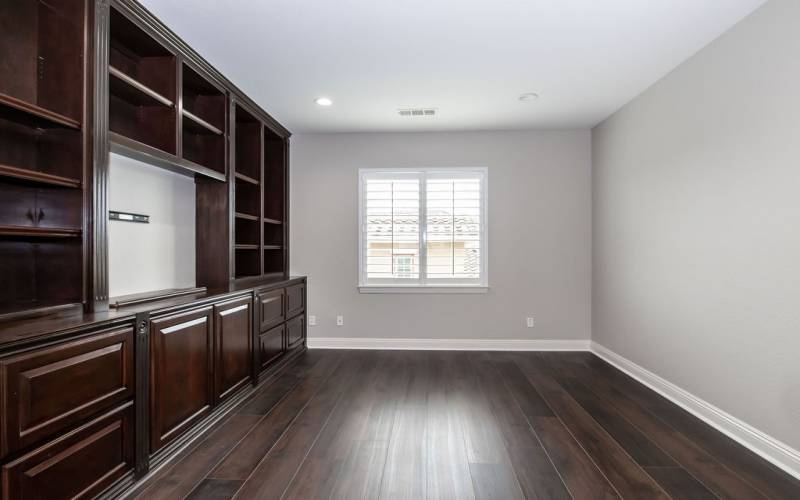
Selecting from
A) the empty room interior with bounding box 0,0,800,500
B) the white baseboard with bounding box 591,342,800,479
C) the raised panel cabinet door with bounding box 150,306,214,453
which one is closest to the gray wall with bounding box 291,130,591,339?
the empty room interior with bounding box 0,0,800,500

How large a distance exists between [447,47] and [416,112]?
1.30 metres

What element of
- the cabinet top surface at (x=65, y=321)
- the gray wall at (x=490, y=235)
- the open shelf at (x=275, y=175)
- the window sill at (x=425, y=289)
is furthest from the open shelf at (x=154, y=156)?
the window sill at (x=425, y=289)

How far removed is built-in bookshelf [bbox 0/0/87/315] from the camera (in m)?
1.86

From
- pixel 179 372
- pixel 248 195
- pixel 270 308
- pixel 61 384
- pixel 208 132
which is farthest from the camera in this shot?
pixel 248 195

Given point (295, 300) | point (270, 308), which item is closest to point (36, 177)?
point (270, 308)

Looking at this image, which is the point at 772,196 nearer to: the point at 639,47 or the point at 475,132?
the point at 639,47

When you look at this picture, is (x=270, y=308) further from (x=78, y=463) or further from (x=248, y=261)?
(x=78, y=463)

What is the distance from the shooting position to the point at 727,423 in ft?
8.29

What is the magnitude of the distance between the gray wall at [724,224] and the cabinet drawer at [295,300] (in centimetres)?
345

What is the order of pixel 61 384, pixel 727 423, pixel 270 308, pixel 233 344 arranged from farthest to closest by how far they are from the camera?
pixel 270 308, pixel 233 344, pixel 727 423, pixel 61 384

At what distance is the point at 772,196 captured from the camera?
222 centimetres

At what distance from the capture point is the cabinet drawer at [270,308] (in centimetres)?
344

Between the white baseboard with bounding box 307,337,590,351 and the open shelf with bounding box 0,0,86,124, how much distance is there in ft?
11.2

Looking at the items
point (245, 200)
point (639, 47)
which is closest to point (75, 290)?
point (245, 200)
